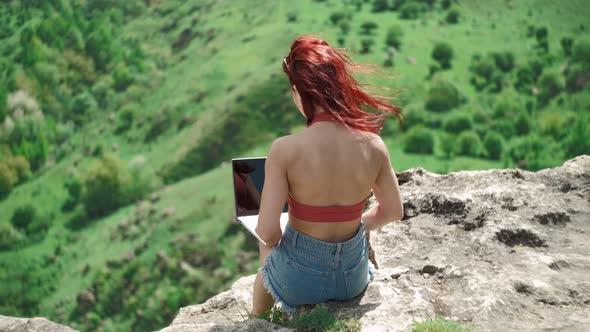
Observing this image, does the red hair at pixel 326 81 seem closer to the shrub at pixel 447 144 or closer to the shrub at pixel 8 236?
the shrub at pixel 447 144

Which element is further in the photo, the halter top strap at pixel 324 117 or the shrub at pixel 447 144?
the shrub at pixel 447 144

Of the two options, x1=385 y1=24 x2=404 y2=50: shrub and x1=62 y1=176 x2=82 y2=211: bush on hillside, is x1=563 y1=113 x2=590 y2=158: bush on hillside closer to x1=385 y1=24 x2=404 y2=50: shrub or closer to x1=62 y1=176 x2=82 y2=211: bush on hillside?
x1=385 y1=24 x2=404 y2=50: shrub

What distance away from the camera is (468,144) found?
2233 centimetres

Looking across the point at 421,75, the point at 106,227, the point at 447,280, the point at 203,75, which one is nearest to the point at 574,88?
the point at 421,75

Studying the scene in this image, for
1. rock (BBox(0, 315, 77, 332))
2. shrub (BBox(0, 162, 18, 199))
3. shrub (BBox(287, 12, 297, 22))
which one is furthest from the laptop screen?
shrub (BBox(0, 162, 18, 199))

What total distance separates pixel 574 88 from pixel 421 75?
17.4 feet

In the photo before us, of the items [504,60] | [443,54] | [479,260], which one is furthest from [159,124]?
[479,260]

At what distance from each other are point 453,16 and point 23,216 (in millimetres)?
18833

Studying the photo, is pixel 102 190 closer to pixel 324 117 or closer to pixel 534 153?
pixel 534 153

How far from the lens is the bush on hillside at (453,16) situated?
1019 inches

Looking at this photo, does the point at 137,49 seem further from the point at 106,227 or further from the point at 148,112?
the point at 106,227

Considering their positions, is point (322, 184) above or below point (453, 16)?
above

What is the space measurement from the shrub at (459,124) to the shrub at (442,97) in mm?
677

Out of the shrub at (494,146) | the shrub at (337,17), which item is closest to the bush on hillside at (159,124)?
the shrub at (337,17)
